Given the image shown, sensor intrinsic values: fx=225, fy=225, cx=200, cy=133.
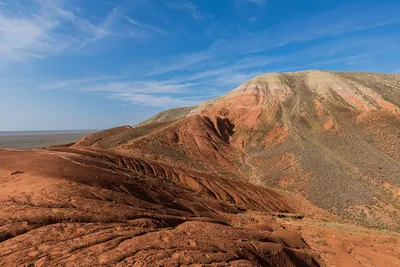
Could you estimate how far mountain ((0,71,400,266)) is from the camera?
7.68 m

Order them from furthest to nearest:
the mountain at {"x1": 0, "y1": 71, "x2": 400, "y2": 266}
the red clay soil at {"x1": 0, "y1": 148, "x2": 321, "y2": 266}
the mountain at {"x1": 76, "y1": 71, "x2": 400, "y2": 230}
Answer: the mountain at {"x1": 76, "y1": 71, "x2": 400, "y2": 230}, the mountain at {"x1": 0, "y1": 71, "x2": 400, "y2": 266}, the red clay soil at {"x1": 0, "y1": 148, "x2": 321, "y2": 266}

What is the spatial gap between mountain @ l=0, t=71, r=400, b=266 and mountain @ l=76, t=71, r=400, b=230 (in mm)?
228

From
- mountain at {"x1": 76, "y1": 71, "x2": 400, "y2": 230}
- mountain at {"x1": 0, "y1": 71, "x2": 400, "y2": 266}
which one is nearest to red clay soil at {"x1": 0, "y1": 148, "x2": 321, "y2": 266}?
mountain at {"x1": 0, "y1": 71, "x2": 400, "y2": 266}

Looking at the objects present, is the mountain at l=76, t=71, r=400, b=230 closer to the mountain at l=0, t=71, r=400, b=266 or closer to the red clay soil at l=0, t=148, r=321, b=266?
the mountain at l=0, t=71, r=400, b=266

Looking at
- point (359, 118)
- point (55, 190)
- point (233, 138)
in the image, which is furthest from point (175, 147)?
point (359, 118)

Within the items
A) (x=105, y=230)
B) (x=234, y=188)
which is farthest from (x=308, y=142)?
(x=105, y=230)

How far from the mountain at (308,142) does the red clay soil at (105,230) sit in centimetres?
1854

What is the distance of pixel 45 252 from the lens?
649cm

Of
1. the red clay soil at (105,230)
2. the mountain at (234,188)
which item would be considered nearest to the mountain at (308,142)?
A: the mountain at (234,188)

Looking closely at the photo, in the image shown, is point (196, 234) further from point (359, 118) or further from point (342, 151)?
point (359, 118)

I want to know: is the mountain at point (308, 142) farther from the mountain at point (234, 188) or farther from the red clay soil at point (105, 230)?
the red clay soil at point (105, 230)

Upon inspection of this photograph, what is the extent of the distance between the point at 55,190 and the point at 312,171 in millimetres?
33663

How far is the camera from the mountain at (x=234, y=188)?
7.68 m

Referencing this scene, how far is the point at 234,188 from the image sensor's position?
26.6 meters
